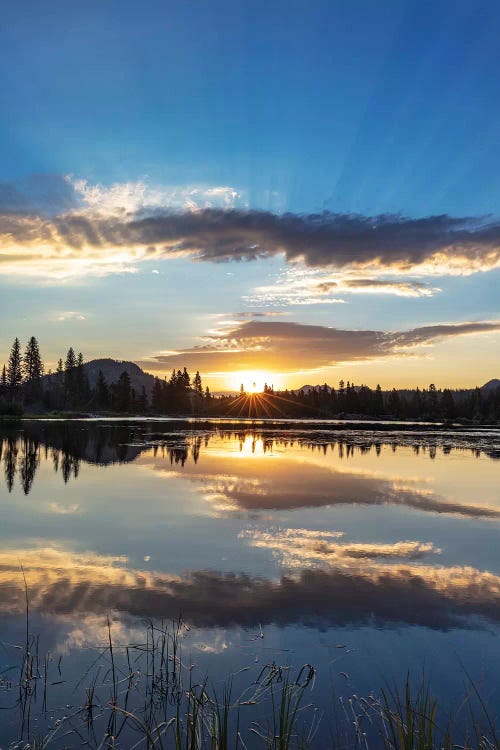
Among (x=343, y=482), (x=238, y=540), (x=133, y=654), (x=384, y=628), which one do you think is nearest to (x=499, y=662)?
(x=384, y=628)

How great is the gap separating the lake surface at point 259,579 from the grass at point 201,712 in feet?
0.37

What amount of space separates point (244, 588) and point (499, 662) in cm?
523

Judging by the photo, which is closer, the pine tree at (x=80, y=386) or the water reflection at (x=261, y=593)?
the water reflection at (x=261, y=593)

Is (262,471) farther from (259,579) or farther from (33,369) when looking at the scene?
(33,369)

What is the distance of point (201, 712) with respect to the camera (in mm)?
6613

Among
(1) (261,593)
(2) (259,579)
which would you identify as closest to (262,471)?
(2) (259,579)

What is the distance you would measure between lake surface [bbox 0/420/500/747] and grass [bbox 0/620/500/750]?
112 millimetres

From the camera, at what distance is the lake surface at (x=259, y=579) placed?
26.7ft

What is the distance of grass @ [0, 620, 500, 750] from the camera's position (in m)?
6.20

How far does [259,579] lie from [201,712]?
18.5 ft

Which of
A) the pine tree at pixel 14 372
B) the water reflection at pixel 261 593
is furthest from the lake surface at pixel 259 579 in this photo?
the pine tree at pixel 14 372

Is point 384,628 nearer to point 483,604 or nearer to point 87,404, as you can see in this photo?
point 483,604

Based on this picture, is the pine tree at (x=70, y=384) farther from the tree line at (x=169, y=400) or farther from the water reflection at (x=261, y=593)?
the water reflection at (x=261, y=593)

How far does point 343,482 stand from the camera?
27.6m
